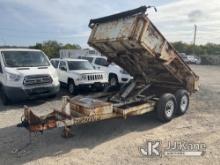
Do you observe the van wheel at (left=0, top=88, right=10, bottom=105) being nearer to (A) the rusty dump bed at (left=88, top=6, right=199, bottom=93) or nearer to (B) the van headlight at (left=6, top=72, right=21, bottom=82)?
(B) the van headlight at (left=6, top=72, right=21, bottom=82)

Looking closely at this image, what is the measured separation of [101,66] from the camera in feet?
54.2

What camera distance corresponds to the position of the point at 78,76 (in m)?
12.9

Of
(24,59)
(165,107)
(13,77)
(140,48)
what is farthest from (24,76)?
(165,107)

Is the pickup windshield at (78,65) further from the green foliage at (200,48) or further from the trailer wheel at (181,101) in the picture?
the green foliage at (200,48)

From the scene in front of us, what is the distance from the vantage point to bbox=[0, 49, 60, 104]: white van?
400 inches

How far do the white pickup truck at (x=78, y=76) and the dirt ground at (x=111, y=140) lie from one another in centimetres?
355

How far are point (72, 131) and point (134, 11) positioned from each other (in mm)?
3535

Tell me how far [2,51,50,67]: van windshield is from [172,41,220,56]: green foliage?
50.9 metres

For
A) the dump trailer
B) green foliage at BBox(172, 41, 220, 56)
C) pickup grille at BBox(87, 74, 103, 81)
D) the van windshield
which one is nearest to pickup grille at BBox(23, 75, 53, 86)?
the van windshield

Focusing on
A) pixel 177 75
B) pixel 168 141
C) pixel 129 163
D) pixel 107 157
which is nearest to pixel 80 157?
pixel 107 157

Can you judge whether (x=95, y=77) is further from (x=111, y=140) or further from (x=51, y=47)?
(x=51, y=47)

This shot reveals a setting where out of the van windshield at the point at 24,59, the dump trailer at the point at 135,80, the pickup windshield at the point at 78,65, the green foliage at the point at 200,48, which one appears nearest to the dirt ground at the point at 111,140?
the dump trailer at the point at 135,80

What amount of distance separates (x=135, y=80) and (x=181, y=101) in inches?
64.4

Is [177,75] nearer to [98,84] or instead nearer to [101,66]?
[98,84]
